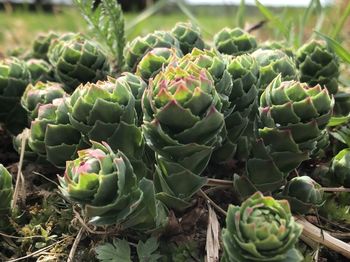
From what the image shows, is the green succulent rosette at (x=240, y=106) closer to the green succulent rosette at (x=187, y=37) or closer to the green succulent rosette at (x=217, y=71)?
the green succulent rosette at (x=217, y=71)

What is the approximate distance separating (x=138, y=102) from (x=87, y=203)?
0.30 metres

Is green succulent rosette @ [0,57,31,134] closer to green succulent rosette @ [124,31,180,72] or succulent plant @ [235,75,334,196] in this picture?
green succulent rosette @ [124,31,180,72]

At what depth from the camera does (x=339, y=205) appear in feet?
4.15

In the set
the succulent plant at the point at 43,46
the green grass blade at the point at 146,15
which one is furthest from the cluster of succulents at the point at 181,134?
the green grass blade at the point at 146,15

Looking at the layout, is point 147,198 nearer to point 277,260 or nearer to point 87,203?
point 87,203

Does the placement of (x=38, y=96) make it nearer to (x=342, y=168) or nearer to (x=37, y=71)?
(x=37, y=71)

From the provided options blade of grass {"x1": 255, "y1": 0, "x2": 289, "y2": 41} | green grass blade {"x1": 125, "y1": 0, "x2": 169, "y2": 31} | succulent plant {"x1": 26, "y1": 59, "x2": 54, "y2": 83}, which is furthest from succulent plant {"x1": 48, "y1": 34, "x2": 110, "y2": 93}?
green grass blade {"x1": 125, "y1": 0, "x2": 169, "y2": 31}

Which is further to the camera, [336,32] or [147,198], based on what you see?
[336,32]

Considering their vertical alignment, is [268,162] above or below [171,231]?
above

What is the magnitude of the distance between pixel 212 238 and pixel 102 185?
0.97 ft

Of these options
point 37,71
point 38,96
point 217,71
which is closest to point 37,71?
point 37,71

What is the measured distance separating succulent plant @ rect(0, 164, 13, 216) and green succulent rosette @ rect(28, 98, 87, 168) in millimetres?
95

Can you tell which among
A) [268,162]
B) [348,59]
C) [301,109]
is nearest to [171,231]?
[268,162]

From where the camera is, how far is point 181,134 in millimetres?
882
